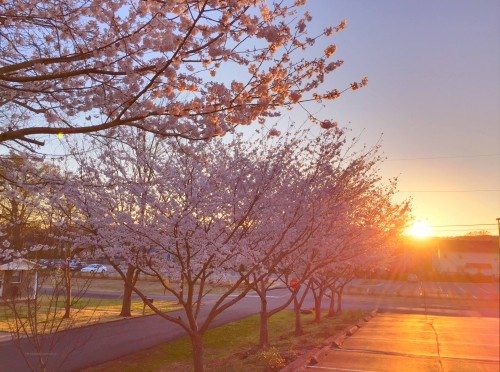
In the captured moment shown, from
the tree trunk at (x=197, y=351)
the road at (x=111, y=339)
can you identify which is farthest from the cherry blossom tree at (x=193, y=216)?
the road at (x=111, y=339)

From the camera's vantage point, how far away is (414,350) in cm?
1277

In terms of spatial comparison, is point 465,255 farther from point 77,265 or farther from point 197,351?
point 77,265

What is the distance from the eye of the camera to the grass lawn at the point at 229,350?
11.6 metres

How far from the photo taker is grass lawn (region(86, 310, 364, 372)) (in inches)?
457

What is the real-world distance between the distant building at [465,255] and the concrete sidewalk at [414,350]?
4.65 metres

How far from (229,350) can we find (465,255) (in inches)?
489

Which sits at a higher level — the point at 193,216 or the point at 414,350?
the point at 193,216

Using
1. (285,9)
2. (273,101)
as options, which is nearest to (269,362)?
(273,101)

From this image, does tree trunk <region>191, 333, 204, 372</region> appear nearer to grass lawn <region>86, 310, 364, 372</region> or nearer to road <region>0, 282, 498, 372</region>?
grass lawn <region>86, 310, 364, 372</region>

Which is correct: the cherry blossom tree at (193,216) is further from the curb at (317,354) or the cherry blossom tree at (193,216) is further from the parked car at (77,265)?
the curb at (317,354)

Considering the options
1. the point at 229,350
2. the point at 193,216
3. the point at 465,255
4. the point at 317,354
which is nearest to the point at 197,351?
the point at 193,216

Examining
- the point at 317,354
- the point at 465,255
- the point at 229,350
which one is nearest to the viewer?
the point at 465,255

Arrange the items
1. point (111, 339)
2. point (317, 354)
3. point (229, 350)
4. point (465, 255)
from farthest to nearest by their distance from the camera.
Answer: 1. point (111, 339)
2. point (229, 350)
3. point (317, 354)
4. point (465, 255)

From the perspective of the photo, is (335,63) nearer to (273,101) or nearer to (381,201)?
(273,101)
